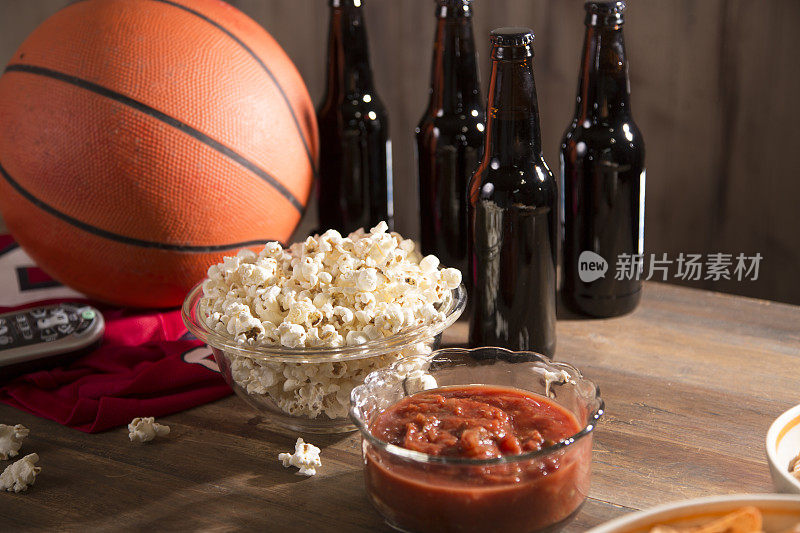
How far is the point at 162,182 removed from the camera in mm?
1260

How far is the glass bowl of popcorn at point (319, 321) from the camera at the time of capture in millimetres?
989

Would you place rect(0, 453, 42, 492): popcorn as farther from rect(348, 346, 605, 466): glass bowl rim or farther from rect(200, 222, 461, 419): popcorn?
rect(348, 346, 605, 466): glass bowl rim

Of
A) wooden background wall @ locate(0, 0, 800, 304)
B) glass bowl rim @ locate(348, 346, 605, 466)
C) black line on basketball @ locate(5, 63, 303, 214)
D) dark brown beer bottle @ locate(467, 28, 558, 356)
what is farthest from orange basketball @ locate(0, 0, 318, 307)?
wooden background wall @ locate(0, 0, 800, 304)

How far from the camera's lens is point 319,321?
999mm

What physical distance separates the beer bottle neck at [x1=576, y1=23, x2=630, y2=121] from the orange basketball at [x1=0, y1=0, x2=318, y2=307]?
0.48 m

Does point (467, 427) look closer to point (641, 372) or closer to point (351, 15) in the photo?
point (641, 372)

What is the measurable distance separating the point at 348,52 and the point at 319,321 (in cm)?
67

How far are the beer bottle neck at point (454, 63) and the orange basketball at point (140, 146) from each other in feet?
0.85

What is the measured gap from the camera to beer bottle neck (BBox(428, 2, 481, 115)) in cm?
132

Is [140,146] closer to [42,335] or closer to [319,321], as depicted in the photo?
[42,335]

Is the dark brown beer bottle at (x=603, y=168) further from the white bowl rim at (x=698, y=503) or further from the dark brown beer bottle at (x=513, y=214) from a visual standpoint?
the white bowl rim at (x=698, y=503)

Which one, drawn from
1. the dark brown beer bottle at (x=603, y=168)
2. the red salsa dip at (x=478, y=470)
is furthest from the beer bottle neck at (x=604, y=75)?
the red salsa dip at (x=478, y=470)

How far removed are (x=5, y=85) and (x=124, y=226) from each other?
313 mm
